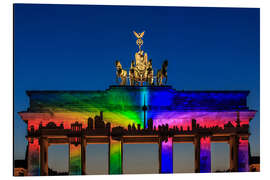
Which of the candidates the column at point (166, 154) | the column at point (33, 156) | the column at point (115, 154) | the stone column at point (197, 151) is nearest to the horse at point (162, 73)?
the column at point (166, 154)

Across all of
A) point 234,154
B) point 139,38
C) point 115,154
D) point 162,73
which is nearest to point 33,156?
point 115,154

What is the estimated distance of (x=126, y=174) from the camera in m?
25.2

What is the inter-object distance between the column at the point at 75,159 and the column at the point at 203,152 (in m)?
5.17

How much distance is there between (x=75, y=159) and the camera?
86.5 feet

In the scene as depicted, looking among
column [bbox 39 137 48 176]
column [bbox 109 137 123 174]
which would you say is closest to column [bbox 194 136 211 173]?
column [bbox 109 137 123 174]

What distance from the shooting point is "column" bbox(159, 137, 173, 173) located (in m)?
26.5

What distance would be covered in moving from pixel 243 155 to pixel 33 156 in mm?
9255

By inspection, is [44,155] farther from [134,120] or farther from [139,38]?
[139,38]

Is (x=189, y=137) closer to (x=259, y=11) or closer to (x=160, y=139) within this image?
(x=160, y=139)

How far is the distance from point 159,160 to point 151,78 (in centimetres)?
363

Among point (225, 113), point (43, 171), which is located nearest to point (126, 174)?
point (43, 171)

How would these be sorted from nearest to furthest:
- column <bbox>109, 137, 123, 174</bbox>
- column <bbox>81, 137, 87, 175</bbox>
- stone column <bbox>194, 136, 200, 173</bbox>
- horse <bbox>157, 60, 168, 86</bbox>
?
horse <bbox>157, 60, 168, 86</bbox>, column <bbox>81, 137, 87, 175</bbox>, column <bbox>109, 137, 123, 174</bbox>, stone column <bbox>194, 136, 200, 173</bbox>

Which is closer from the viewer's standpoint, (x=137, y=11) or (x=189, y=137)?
(x=137, y=11)

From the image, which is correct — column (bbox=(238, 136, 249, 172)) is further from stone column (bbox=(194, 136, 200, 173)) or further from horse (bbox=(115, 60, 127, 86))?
horse (bbox=(115, 60, 127, 86))
